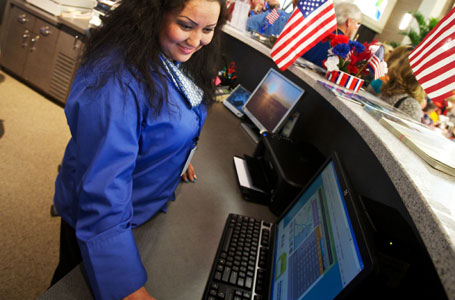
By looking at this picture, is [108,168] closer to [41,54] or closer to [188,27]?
[188,27]

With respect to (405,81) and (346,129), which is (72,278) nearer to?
(346,129)

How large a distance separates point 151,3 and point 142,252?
72 cm

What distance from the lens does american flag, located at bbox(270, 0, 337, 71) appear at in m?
1.63

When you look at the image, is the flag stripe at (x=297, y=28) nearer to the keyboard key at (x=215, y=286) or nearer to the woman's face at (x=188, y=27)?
the woman's face at (x=188, y=27)

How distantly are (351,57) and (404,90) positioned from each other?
4.16 feet

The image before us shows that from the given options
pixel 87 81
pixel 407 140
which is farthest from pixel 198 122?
pixel 407 140

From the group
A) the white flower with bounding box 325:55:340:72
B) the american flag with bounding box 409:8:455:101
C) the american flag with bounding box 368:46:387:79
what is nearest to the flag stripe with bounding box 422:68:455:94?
the american flag with bounding box 409:8:455:101

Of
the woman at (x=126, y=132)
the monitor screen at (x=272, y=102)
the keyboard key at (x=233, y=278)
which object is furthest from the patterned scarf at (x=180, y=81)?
the monitor screen at (x=272, y=102)

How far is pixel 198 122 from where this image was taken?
1017 mm

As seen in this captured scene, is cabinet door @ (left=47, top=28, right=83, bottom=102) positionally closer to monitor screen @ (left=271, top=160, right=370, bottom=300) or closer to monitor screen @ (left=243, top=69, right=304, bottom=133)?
monitor screen @ (left=243, top=69, right=304, bottom=133)

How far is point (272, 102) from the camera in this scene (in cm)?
194

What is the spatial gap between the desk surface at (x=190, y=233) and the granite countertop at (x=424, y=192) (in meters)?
0.55

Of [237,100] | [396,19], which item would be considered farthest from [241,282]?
[396,19]

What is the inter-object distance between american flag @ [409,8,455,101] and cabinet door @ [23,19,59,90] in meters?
3.11
